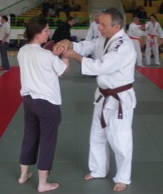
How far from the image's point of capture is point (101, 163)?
392cm

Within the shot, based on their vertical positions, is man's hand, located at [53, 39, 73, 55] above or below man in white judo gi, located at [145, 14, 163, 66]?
above

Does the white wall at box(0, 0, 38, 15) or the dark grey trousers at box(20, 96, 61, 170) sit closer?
the dark grey trousers at box(20, 96, 61, 170)

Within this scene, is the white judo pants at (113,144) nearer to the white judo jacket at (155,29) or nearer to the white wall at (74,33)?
the white judo jacket at (155,29)

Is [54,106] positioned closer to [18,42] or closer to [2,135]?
[2,135]

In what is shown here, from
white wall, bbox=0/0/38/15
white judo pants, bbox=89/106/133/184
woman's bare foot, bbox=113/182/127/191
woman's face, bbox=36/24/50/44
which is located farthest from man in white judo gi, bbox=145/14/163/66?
white wall, bbox=0/0/38/15

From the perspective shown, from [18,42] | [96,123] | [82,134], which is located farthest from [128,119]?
[18,42]

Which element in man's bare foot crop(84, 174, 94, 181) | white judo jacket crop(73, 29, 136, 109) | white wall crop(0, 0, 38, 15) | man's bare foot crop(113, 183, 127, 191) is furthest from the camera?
white wall crop(0, 0, 38, 15)

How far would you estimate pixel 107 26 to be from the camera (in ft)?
11.1

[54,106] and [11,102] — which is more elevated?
[54,106]

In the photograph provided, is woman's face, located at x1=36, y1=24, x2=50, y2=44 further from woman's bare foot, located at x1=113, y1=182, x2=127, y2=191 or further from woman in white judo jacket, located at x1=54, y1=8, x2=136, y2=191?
woman's bare foot, located at x1=113, y1=182, x2=127, y2=191

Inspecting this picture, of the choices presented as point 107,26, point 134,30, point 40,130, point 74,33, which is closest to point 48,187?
point 40,130

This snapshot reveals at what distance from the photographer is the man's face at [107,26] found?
11.0 feet

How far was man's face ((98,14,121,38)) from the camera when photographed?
337 centimetres

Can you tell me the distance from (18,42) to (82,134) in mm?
14012
